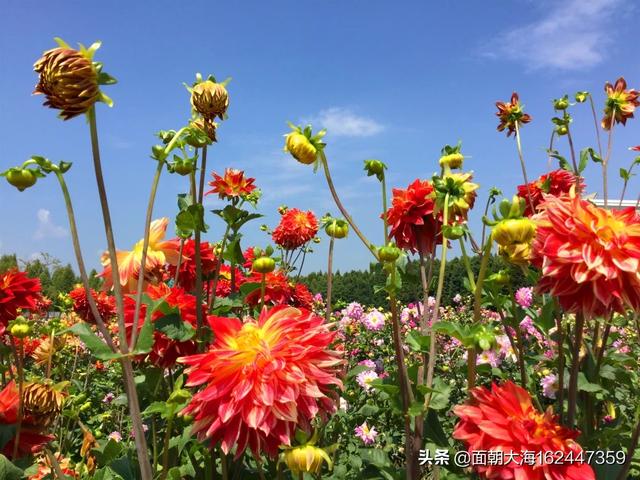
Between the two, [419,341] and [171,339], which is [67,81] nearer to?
[171,339]

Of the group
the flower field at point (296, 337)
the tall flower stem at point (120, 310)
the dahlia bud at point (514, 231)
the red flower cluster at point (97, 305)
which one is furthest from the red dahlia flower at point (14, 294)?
the dahlia bud at point (514, 231)

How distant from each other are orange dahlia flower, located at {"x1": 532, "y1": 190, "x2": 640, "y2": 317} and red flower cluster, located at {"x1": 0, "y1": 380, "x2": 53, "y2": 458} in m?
1.47

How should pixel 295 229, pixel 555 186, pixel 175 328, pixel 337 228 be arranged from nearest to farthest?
pixel 175 328 < pixel 337 228 < pixel 555 186 < pixel 295 229

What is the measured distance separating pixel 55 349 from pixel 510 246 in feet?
8.84

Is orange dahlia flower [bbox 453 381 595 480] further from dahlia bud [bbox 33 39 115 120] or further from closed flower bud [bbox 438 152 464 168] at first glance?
dahlia bud [bbox 33 39 115 120]

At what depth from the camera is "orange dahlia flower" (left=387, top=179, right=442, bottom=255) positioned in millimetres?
1724

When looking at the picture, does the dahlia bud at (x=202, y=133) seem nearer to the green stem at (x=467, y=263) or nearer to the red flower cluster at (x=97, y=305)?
the green stem at (x=467, y=263)

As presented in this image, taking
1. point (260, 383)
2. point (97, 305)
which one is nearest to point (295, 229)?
point (97, 305)

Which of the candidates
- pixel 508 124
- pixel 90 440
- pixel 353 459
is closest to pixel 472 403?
pixel 353 459

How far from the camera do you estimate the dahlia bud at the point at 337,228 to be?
5.30 ft

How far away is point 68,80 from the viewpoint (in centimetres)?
97

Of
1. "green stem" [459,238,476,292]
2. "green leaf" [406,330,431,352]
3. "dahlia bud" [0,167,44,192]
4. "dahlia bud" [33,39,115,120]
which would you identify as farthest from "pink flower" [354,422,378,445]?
"dahlia bud" [33,39,115,120]

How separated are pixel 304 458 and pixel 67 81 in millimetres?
862

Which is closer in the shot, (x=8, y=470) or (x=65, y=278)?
(x=8, y=470)
